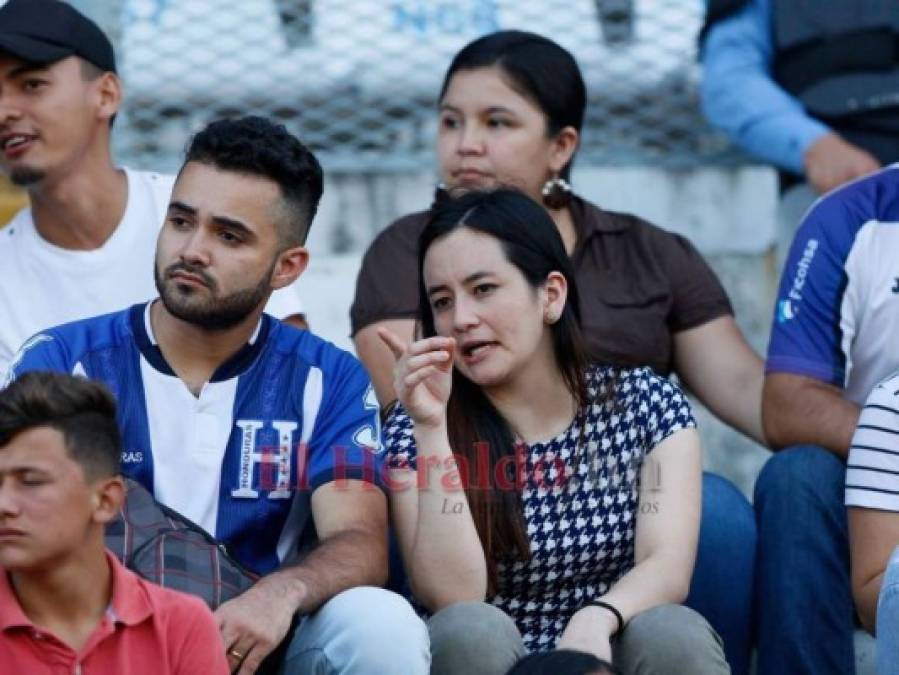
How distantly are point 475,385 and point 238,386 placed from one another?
1.62ft

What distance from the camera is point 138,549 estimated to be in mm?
3393

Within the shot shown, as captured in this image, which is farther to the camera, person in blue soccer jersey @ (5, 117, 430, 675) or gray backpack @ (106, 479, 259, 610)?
person in blue soccer jersey @ (5, 117, 430, 675)

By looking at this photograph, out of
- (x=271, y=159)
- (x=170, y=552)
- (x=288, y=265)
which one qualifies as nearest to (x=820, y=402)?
(x=288, y=265)

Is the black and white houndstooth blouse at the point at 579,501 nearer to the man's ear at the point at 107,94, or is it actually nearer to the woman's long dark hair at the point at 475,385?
the woman's long dark hair at the point at 475,385

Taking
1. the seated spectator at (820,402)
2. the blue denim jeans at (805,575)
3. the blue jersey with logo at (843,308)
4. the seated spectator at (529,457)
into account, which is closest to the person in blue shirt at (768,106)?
the seated spectator at (820,402)

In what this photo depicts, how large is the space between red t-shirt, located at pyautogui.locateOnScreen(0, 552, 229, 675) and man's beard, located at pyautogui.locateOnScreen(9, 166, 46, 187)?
5.10 ft

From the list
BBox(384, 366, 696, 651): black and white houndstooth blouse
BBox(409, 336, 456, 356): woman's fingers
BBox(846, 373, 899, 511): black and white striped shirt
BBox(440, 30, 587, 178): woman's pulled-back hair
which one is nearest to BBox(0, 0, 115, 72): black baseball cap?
Answer: BBox(440, 30, 587, 178): woman's pulled-back hair

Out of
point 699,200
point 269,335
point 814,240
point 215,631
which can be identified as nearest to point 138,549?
point 215,631

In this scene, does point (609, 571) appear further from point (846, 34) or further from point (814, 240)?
point (846, 34)

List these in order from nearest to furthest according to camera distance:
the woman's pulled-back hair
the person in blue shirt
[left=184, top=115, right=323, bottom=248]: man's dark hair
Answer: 1. [left=184, top=115, right=323, bottom=248]: man's dark hair
2. the woman's pulled-back hair
3. the person in blue shirt

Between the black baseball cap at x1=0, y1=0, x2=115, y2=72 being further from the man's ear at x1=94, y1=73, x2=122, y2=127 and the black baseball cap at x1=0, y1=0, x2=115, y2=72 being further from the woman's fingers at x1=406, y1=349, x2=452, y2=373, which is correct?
the woman's fingers at x1=406, y1=349, x2=452, y2=373

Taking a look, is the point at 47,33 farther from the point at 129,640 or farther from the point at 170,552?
the point at 129,640

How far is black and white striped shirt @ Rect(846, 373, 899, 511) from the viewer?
3756 millimetres

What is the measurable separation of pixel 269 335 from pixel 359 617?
0.75 metres
